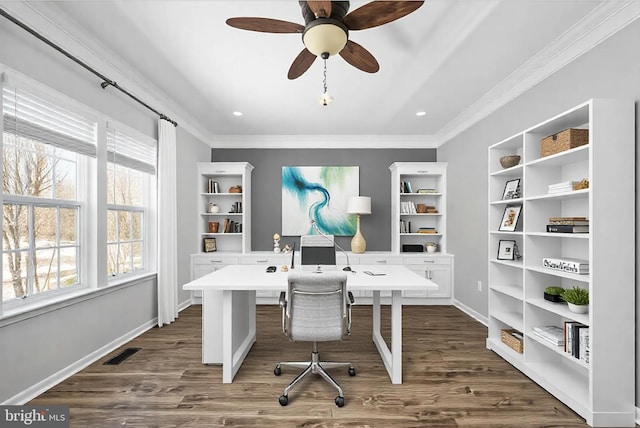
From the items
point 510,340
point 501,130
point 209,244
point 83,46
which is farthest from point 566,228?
point 209,244

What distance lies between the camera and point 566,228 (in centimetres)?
218

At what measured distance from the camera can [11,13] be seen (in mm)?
1958

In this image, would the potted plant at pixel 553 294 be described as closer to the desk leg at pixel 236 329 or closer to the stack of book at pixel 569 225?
the stack of book at pixel 569 225

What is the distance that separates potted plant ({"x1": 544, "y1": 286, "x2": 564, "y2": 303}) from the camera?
233 centimetres

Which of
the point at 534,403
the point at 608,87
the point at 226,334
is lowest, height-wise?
the point at 534,403

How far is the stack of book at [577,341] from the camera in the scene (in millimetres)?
1988

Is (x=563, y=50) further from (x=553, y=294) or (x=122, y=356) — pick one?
(x=122, y=356)

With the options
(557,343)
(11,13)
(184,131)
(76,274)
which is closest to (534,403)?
(557,343)

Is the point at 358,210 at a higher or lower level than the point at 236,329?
higher

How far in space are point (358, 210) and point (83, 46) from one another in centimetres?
361

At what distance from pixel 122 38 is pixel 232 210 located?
9.44 feet

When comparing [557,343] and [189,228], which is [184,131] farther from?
[557,343]

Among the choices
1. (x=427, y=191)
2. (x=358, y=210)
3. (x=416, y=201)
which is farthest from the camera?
(x=416, y=201)

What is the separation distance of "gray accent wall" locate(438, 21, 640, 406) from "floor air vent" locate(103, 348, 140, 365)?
3.79m
